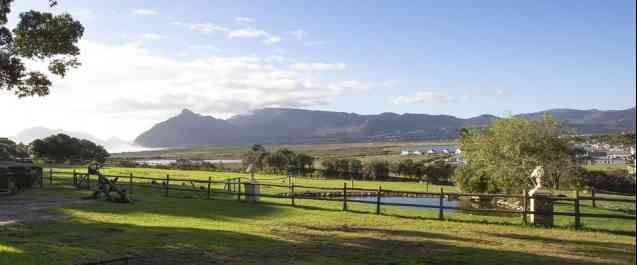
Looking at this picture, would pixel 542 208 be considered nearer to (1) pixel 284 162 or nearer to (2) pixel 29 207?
(2) pixel 29 207

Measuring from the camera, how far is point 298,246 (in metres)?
13.0

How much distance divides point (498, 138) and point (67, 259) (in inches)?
1349

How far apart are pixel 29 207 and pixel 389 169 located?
65277 millimetres

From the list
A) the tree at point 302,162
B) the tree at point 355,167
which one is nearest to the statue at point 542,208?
the tree at point 355,167

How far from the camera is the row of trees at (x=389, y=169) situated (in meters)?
73.7

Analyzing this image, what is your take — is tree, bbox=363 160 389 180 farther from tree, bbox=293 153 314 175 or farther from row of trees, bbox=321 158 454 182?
tree, bbox=293 153 314 175

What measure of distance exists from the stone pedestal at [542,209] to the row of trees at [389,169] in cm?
5203

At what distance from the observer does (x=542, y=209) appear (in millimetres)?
17781

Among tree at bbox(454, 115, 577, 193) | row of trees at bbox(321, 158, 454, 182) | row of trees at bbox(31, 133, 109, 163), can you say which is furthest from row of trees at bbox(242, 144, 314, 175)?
tree at bbox(454, 115, 577, 193)

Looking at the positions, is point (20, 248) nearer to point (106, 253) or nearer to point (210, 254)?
point (106, 253)

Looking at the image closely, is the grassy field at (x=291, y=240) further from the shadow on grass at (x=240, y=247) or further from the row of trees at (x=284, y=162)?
the row of trees at (x=284, y=162)

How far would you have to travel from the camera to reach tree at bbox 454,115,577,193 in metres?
36.0

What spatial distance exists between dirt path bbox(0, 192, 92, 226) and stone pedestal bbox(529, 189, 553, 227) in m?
17.2

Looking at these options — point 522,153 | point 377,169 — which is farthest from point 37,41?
point 377,169
